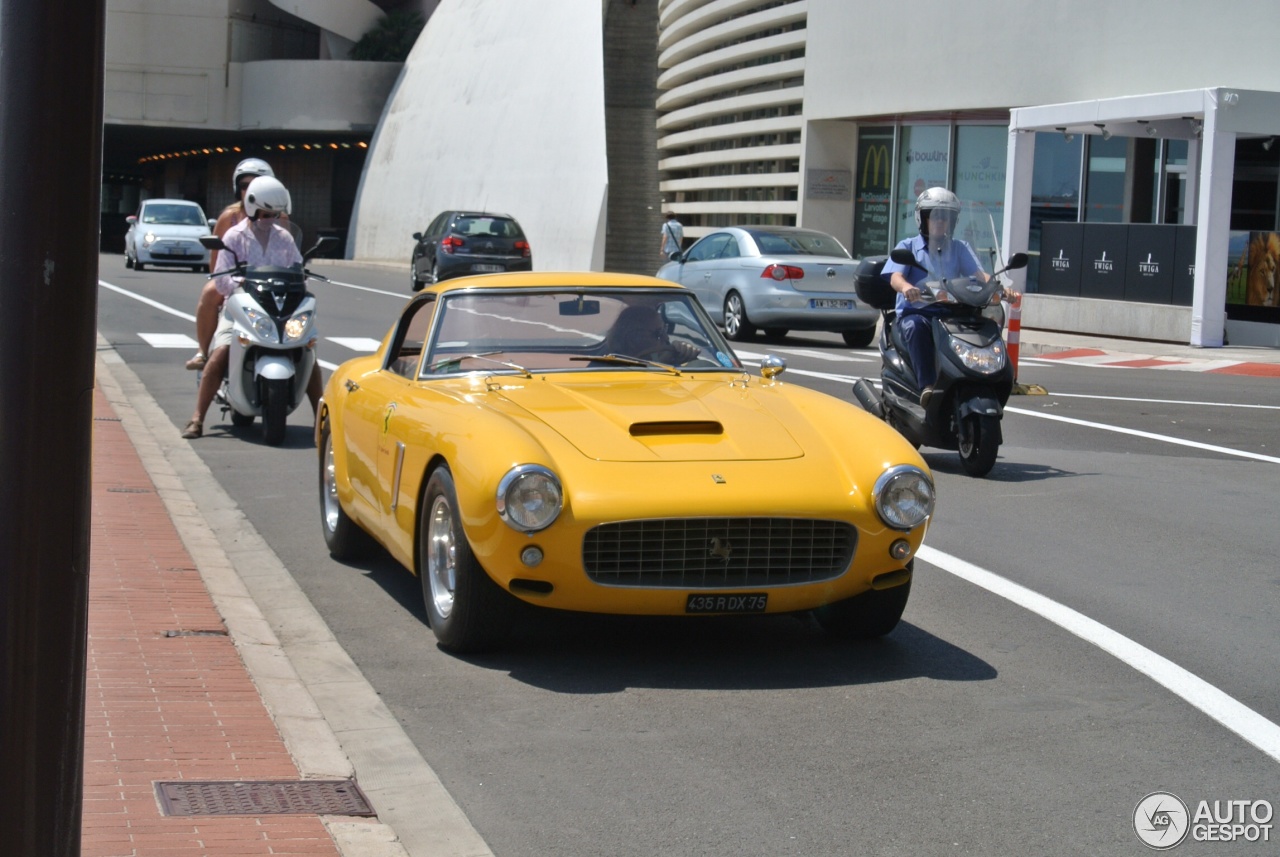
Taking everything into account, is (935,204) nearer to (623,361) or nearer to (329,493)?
(623,361)

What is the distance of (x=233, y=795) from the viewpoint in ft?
14.3

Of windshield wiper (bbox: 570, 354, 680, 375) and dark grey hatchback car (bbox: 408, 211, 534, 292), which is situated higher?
dark grey hatchback car (bbox: 408, 211, 534, 292)

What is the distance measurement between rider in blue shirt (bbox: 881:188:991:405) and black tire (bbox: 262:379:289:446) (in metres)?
4.19

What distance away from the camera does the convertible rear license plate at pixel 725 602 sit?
221 inches

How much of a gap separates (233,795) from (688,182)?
35.3 metres

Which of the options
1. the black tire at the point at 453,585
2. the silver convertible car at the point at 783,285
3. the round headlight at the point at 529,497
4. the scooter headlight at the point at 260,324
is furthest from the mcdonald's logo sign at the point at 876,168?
the round headlight at the point at 529,497

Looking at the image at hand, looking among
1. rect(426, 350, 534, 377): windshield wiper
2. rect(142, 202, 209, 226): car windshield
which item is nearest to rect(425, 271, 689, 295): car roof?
rect(426, 350, 534, 377): windshield wiper

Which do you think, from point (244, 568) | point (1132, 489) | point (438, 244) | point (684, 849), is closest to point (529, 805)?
point (684, 849)

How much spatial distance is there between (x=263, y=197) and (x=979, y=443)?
16.7 feet

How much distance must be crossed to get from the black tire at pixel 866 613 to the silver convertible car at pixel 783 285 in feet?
46.7

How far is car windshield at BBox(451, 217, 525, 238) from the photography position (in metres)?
31.5

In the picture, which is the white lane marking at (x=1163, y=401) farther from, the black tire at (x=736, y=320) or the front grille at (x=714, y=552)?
the front grille at (x=714, y=552)

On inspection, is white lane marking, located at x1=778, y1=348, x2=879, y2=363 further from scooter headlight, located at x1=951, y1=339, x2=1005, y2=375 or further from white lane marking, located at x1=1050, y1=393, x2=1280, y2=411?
scooter headlight, located at x1=951, y1=339, x2=1005, y2=375

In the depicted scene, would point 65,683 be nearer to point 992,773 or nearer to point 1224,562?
point 992,773
